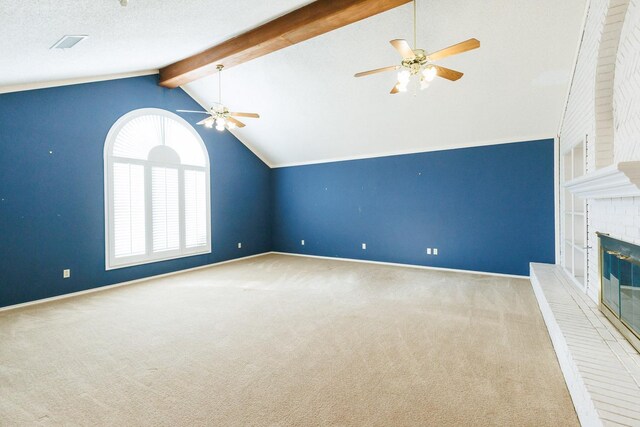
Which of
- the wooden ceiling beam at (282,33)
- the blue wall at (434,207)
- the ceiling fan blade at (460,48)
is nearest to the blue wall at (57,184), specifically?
the wooden ceiling beam at (282,33)

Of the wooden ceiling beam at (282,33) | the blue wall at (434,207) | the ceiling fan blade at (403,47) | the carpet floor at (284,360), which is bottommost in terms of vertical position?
the carpet floor at (284,360)

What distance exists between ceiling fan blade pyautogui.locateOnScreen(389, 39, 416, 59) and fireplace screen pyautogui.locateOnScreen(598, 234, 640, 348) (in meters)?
2.34

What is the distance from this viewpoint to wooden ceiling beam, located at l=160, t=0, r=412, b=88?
10.8 feet

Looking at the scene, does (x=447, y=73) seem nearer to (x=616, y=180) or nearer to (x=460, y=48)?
(x=460, y=48)

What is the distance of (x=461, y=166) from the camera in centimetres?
584

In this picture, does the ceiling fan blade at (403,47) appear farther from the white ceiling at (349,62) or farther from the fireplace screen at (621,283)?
the fireplace screen at (621,283)

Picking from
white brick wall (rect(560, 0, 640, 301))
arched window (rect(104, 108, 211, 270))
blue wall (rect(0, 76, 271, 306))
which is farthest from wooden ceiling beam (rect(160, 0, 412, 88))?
white brick wall (rect(560, 0, 640, 301))

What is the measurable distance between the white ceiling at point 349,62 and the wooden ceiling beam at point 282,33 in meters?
0.12

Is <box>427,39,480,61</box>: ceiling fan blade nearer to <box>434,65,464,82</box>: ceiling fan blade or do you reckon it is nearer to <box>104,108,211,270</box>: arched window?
<box>434,65,464,82</box>: ceiling fan blade

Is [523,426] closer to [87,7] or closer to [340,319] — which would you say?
[340,319]

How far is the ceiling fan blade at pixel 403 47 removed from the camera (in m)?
2.66

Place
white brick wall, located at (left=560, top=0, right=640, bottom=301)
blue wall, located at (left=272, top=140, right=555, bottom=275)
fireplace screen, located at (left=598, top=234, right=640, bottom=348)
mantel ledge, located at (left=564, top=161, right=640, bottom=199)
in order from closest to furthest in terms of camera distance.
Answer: mantel ledge, located at (left=564, top=161, right=640, bottom=199)
fireplace screen, located at (left=598, top=234, right=640, bottom=348)
white brick wall, located at (left=560, top=0, right=640, bottom=301)
blue wall, located at (left=272, top=140, right=555, bottom=275)

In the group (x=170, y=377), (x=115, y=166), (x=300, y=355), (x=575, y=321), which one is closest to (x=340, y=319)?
(x=300, y=355)

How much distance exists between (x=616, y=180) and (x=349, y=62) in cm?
357
